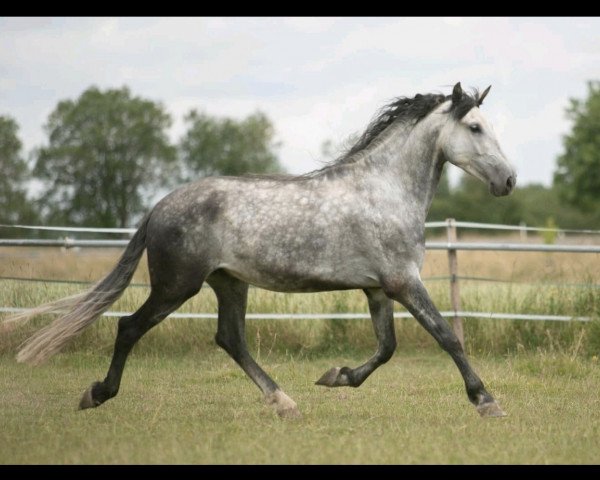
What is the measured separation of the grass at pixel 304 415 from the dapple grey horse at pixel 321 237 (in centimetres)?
36

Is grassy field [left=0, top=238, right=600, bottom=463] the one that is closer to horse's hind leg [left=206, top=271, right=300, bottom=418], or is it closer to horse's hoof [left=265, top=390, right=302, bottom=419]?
horse's hoof [left=265, top=390, right=302, bottom=419]

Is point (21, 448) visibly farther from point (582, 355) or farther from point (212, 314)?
point (582, 355)

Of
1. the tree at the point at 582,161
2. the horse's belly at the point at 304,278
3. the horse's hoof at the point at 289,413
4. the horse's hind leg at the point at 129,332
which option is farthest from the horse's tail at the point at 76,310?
the tree at the point at 582,161

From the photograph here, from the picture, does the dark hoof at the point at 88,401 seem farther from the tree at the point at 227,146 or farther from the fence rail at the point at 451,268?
the tree at the point at 227,146

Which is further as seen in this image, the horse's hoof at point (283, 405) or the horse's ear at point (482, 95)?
the horse's ear at point (482, 95)

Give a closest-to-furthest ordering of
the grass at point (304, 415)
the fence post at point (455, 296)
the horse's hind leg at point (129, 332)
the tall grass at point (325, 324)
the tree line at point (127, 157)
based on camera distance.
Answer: the grass at point (304, 415)
the horse's hind leg at point (129, 332)
the tall grass at point (325, 324)
the fence post at point (455, 296)
the tree line at point (127, 157)

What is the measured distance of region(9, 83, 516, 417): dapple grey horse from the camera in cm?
668

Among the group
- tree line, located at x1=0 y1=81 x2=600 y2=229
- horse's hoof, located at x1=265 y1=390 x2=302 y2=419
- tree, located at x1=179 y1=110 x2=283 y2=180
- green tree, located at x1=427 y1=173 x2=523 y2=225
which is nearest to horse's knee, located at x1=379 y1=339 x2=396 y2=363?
horse's hoof, located at x1=265 y1=390 x2=302 y2=419

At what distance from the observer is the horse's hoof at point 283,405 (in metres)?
6.68

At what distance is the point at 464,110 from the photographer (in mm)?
6961

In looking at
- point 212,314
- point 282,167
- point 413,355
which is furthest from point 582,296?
point 282,167

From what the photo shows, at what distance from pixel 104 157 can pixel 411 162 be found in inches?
1418

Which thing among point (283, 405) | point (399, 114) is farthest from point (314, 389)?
point (399, 114)
